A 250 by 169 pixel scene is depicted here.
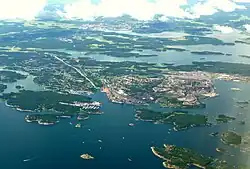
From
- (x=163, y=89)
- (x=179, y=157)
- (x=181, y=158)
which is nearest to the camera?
(x=181, y=158)

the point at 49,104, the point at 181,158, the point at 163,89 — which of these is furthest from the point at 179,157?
the point at 163,89

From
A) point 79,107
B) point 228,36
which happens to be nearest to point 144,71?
point 79,107

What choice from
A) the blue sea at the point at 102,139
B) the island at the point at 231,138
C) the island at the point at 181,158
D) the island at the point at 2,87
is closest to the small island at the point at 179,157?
the island at the point at 181,158

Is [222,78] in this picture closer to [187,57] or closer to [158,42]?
[187,57]

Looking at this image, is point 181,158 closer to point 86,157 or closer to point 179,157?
point 179,157

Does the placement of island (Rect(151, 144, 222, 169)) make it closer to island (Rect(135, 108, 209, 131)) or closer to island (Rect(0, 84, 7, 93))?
island (Rect(135, 108, 209, 131))

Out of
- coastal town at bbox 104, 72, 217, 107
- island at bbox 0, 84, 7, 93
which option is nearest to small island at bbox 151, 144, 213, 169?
coastal town at bbox 104, 72, 217, 107
